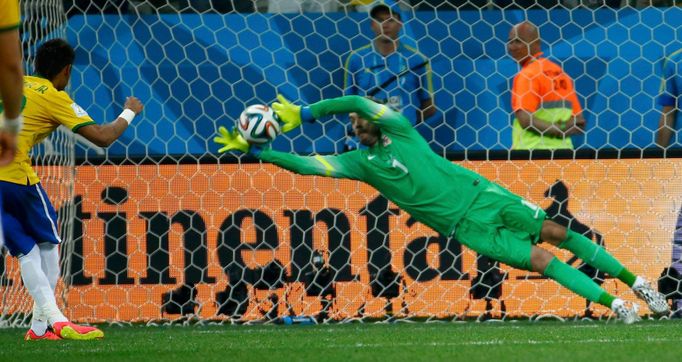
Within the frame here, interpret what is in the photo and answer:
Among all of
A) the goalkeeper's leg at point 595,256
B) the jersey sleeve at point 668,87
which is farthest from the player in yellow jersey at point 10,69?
the jersey sleeve at point 668,87

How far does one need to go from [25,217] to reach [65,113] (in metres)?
0.59

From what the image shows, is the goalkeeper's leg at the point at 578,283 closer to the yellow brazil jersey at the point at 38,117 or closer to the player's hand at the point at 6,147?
the yellow brazil jersey at the point at 38,117

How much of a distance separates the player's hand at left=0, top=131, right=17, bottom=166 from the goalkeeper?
315 centimetres

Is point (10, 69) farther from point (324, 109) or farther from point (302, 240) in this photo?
point (302, 240)

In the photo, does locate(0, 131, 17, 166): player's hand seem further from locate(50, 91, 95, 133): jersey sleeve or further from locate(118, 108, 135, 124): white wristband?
locate(118, 108, 135, 124): white wristband

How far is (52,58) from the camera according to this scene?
22.5 ft

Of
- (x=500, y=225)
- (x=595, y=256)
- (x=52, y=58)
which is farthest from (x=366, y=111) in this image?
(x=52, y=58)

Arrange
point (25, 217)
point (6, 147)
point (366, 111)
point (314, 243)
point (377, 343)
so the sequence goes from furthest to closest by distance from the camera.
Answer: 1. point (314, 243)
2. point (366, 111)
3. point (25, 217)
4. point (377, 343)
5. point (6, 147)

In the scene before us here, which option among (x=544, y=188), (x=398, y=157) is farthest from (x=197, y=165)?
(x=544, y=188)

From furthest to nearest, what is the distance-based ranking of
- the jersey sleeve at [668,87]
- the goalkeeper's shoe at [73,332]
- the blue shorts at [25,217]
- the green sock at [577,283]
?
the jersey sleeve at [668,87] → the green sock at [577,283] → the blue shorts at [25,217] → the goalkeeper's shoe at [73,332]

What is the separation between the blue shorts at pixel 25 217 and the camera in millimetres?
6777

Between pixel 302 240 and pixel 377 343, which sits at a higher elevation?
pixel 302 240

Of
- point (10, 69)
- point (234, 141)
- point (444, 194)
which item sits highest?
point (10, 69)

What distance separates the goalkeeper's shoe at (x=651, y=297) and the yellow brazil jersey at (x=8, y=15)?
14.0 ft
